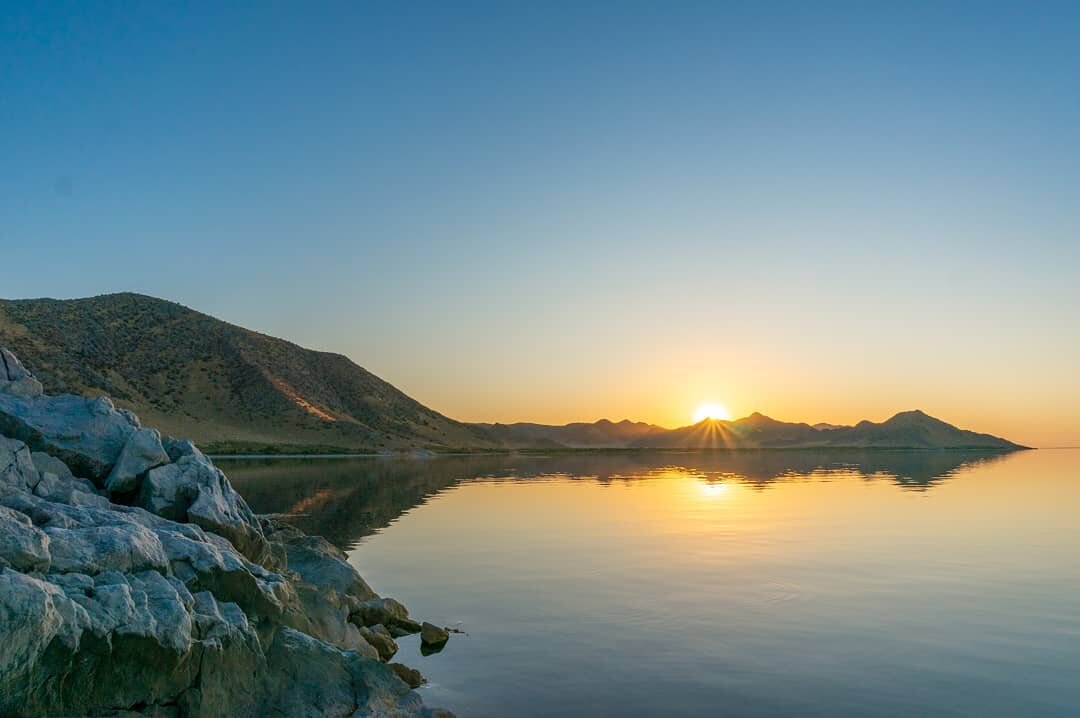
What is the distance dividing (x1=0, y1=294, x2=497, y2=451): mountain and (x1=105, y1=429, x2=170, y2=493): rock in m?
113

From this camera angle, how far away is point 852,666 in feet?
56.6

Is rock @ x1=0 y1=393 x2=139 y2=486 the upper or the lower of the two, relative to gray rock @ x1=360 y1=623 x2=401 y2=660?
upper

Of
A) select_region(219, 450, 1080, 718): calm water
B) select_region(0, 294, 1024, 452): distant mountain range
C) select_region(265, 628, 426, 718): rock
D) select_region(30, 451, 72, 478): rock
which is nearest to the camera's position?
select_region(265, 628, 426, 718): rock

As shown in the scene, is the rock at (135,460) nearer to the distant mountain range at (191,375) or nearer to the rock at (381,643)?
the rock at (381,643)

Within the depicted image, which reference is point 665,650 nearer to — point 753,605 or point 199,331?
point 753,605

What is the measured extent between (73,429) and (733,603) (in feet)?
60.1

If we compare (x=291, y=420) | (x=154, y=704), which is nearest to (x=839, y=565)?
(x=154, y=704)

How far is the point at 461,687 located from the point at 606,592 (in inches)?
371

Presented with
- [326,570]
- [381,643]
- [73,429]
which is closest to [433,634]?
[381,643]

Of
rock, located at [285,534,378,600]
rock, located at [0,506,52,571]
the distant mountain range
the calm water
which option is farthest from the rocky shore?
the distant mountain range

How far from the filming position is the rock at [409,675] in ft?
53.3

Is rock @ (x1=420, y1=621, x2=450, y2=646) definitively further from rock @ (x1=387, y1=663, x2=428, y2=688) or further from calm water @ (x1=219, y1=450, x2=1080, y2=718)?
rock @ (x1=387, y1=663, x2=428, y2=688)

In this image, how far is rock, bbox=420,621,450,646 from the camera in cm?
1950

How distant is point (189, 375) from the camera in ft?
521
